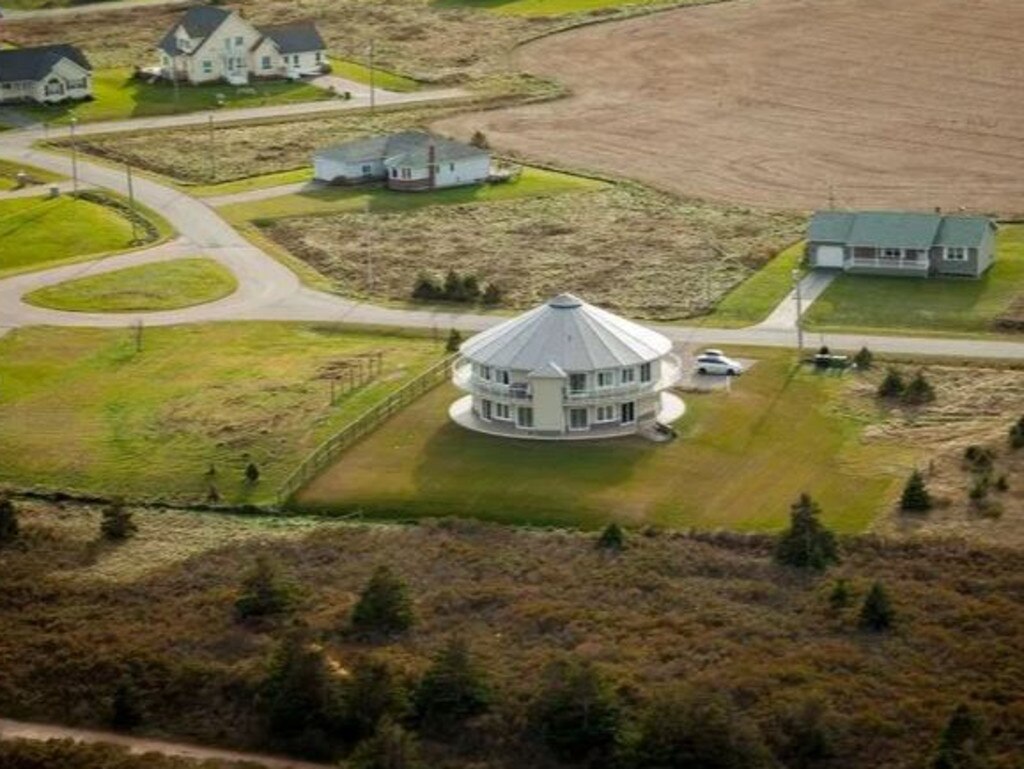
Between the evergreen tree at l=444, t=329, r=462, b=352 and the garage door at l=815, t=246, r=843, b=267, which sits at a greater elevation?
the garage door at l=815, t=246, r=843, b=267

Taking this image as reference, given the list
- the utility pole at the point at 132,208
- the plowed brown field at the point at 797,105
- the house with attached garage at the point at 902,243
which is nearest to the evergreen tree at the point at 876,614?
the house with attached garage at the point at 902,243

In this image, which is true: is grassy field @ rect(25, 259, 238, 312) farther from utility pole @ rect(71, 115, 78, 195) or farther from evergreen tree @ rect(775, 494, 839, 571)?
evergreen tree @ rect(775, 494, 839, 571)

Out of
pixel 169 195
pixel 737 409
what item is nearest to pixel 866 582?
pixel 737 409

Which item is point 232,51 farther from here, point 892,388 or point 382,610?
point 382,610

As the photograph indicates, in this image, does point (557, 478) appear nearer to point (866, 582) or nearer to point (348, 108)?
point (866, 582)

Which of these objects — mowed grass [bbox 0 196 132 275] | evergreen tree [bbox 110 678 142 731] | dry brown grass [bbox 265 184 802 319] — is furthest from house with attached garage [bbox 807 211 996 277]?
evergreen tree [bbox 110 678 142 731]

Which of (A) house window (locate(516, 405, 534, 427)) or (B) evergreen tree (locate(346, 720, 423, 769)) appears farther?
(A) house window (locate(516, 405, 534, 427))

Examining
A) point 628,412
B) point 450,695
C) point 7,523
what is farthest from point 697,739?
point 7,523
